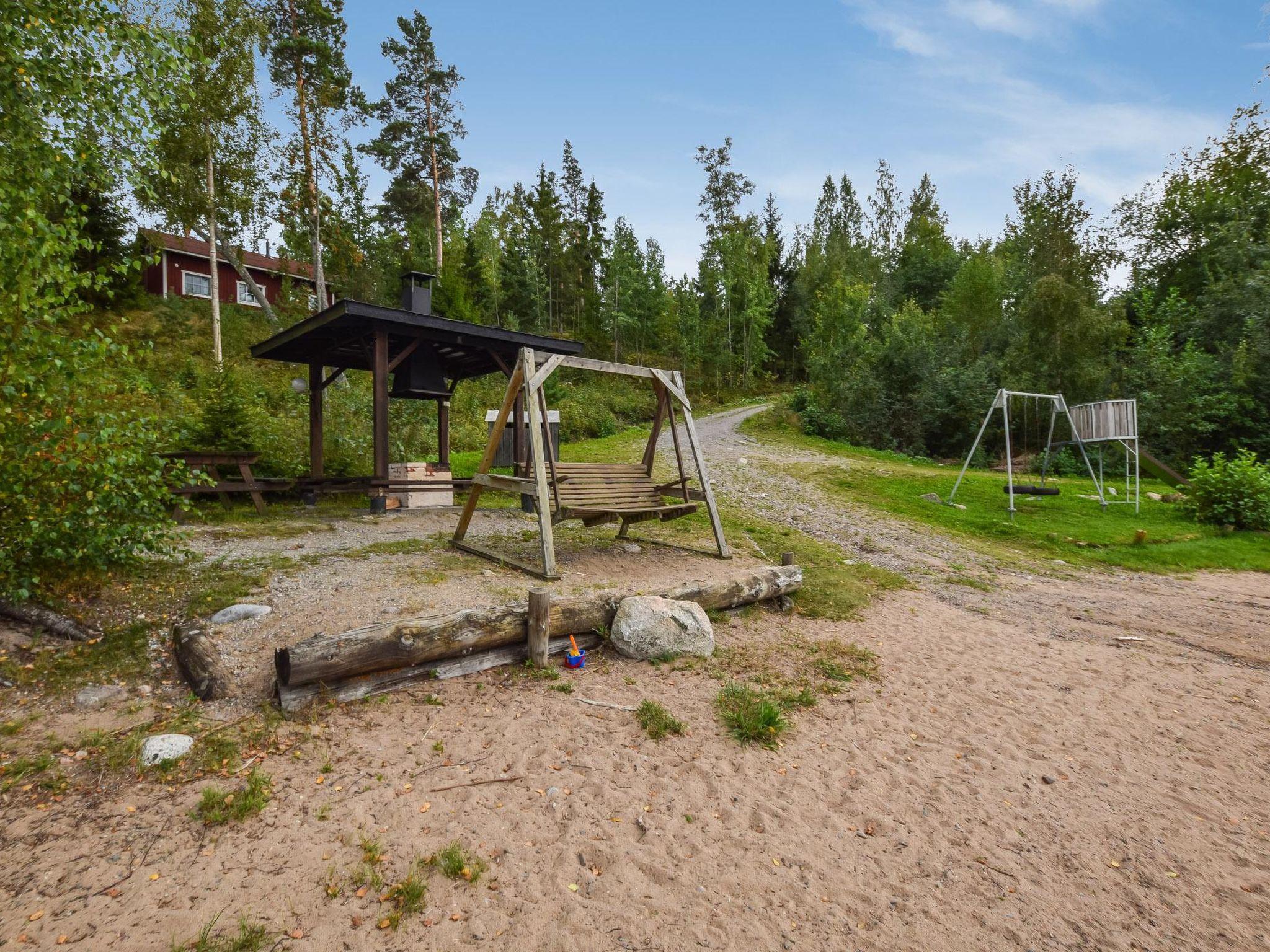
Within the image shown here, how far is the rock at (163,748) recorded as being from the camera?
308 centimetres

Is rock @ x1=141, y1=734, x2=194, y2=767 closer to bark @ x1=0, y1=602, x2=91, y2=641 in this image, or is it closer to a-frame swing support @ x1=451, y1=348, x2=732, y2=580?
bark @ x1=0, y1=602, x2=91, y2=641

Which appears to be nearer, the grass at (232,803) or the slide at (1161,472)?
the grass at (232,803)

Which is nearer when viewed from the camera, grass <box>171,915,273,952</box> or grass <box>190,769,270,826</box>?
grass <box>171,915,273,952</box>

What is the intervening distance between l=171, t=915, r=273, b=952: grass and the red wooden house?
26680mm

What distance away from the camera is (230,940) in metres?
2.16

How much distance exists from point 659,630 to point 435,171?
29933 millimetres

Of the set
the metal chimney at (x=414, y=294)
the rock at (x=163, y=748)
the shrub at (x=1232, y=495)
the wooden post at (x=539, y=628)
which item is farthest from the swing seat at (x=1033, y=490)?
the rock at (x=163, y=748)

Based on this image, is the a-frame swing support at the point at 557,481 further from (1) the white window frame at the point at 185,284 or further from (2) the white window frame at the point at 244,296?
(2) the white window frame at the point at 244,296

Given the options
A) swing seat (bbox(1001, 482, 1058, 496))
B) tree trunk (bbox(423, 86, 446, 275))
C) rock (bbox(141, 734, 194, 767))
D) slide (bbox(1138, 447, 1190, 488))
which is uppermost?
tree trunk (bbox(423, 86, 446, 275))

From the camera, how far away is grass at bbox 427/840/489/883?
253 centimetres

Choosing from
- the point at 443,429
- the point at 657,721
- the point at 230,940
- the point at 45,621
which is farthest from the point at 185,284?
the point at 230,940

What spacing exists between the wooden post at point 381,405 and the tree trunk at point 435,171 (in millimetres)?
20694

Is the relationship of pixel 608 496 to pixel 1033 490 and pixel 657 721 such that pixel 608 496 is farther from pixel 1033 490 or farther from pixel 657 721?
pixel 1033 490

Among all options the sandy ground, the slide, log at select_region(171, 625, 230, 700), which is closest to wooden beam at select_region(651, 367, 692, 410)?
the sandy ground
